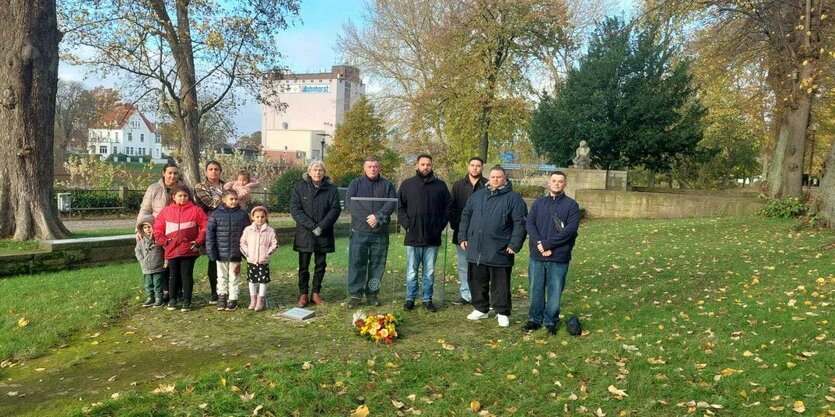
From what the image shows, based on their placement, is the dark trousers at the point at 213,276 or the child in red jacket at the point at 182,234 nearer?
the child in red jacket at the point at 182,234

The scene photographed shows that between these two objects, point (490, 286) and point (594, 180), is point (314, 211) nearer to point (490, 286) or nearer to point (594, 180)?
point (490, 286)

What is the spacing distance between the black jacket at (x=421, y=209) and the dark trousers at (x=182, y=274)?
2492 mm

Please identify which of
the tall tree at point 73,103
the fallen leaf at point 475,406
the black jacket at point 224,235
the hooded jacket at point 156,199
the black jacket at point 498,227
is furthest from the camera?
the tall tree at point 73,103

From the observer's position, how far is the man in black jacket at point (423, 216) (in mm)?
6566

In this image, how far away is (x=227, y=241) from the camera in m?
6.53

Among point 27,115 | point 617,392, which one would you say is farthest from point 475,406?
point 27,115

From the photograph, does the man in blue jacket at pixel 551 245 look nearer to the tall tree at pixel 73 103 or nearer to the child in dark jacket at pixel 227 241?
the child in dark jacket at pixel 227 241

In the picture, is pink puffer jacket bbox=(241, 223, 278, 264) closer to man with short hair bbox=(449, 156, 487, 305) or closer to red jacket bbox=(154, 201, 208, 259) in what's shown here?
red jacket bbox=(154, 201, 208, 259)

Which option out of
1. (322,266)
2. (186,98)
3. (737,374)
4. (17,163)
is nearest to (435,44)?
(186,98)

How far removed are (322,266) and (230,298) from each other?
1110 millimetres

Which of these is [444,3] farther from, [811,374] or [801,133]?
[811,374]

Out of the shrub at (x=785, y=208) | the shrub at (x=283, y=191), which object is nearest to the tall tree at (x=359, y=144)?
the shrub at (x=283, y=191)

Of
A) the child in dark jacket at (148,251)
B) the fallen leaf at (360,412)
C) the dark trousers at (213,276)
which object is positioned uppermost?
the child in dark jacket at (148,251)

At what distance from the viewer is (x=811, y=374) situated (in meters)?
4.52
